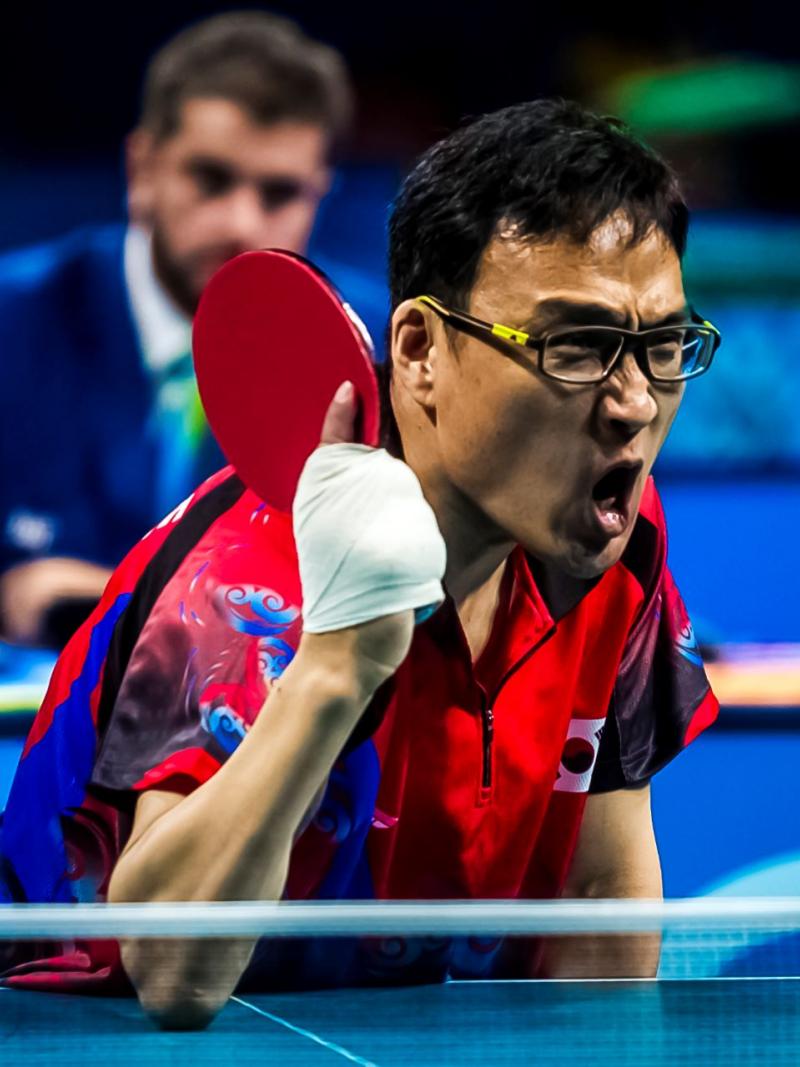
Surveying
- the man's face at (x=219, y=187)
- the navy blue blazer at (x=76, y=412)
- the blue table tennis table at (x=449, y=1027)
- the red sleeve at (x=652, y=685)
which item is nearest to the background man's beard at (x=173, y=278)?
the man's face at (x=219, y=187)

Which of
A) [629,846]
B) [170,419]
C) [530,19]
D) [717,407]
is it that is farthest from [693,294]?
[629,846]

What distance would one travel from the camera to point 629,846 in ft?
7.09

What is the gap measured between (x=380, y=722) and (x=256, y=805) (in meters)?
0.31

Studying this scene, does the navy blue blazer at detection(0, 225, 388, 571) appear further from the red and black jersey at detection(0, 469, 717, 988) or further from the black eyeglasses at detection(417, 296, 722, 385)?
the black eyeglasses at detection(417, 296, 722, 385)

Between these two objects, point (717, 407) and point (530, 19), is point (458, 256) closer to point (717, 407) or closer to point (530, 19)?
point (717, 407)

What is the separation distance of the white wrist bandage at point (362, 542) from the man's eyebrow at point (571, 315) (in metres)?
0.21

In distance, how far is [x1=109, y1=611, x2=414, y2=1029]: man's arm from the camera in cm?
161

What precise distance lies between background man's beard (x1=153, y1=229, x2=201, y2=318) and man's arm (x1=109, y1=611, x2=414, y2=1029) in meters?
3.76

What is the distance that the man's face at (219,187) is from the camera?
511 centimetres

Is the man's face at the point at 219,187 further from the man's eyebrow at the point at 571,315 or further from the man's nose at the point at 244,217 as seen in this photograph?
the man's eyebrow at the point at 571,315

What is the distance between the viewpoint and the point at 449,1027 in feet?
5.02

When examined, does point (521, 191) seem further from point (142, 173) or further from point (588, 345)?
point (142, 173)

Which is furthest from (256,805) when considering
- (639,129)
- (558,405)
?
(639,129)

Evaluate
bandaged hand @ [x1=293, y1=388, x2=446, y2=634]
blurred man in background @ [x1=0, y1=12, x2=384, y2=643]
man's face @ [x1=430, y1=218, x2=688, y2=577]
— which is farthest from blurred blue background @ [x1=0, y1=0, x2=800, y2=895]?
bandaged hand @ [x1=293, y1=388, x2=446, y2=634]
